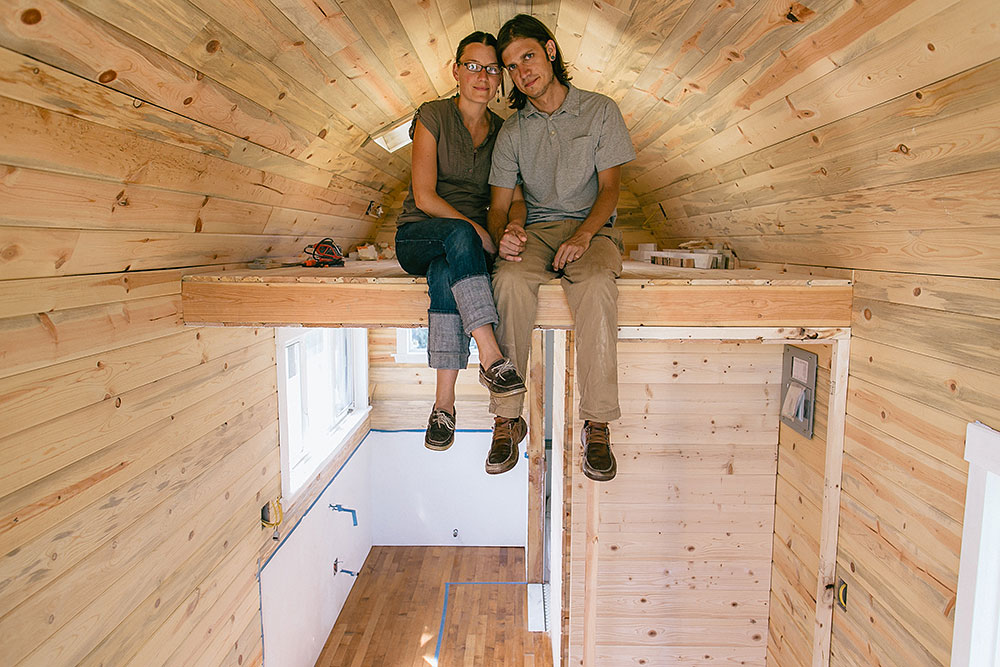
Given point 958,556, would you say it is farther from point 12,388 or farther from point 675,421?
point 12,388

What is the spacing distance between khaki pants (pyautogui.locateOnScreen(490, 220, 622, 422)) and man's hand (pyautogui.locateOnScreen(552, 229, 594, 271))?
0.07 feet

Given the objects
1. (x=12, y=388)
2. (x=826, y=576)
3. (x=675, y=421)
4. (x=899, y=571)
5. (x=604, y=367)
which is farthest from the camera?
(x=675, y=421)

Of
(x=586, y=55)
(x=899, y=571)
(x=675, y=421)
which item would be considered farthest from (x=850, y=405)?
(x=586, y=55)

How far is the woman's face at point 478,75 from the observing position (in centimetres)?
196

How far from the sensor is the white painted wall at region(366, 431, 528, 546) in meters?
5.41

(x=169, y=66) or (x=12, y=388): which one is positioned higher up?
(x=169, y=66)

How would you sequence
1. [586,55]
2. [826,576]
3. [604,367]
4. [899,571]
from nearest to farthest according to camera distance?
[899,571] < [604,367] < [826,576] < [586,55]

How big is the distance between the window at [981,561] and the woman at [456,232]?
112 centimetres

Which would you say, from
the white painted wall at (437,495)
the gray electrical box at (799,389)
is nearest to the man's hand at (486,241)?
the gray electrical box at (799,389)

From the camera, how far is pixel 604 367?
190 cm

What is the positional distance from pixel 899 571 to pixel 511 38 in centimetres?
193

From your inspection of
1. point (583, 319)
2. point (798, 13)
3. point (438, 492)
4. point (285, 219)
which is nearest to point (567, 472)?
point (583, 319)

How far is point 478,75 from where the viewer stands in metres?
2.03

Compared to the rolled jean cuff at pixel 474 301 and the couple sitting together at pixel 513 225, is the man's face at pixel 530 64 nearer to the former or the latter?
the couple sitting together at pixel 513 225
